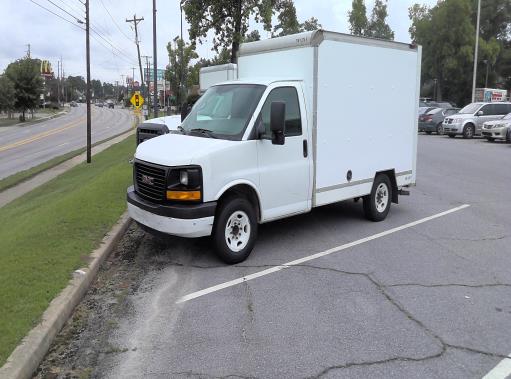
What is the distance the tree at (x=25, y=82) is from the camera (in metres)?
61.3

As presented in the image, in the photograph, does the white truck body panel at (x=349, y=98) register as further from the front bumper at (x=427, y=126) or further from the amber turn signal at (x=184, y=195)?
the front bumper at (x=427, y=126)

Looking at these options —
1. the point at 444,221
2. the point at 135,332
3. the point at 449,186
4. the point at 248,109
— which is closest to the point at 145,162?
the point at 248,109

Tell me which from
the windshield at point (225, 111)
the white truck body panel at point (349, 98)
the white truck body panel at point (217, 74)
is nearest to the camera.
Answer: the windshield at point (225, 111)

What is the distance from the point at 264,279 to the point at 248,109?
2104 mm

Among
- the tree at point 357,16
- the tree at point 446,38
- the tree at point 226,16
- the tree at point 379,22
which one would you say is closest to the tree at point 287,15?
the tree at point 226,16

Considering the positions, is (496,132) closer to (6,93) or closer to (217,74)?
(217,74)

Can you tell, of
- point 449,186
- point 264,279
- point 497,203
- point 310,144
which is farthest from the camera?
point 449,186

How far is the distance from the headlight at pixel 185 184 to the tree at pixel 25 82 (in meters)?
61.6

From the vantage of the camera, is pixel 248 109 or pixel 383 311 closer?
pixel 383 311

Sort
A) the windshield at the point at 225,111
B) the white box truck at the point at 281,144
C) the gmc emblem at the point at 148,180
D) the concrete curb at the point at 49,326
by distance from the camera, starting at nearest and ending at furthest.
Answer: the concrete curb at the point at 49,326 < the white box truck at the point at 281,144 < the gmc emblem at the point at 148,180 < the windshield at the point at 225,111

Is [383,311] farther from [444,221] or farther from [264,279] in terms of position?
[444,221]

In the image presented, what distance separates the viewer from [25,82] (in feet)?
203

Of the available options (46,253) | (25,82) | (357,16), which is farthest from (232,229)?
(25,82)

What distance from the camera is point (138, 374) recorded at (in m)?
3.87
